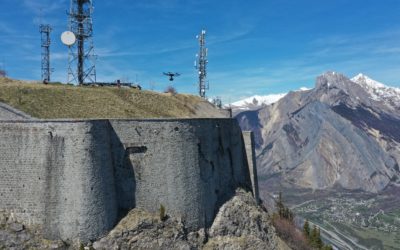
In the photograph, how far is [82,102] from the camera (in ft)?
174

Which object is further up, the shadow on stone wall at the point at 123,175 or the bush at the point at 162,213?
the shadow on stone wall at the point at 123,175

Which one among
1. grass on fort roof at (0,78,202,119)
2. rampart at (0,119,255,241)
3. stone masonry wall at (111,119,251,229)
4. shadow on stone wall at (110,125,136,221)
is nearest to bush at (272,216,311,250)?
stone masonry wall at (111,119,251,229)

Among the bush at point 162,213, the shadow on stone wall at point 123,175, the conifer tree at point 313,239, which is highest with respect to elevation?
the shadow on stone wall at point 123,175

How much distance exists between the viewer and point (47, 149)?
39125 mm

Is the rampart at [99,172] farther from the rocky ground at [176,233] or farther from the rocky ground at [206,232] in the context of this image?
the rocky ground at [206,232]

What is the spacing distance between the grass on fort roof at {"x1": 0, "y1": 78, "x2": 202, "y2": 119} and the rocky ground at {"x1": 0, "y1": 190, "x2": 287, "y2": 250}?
13334 millimetres

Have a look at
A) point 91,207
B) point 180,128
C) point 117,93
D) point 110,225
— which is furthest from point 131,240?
point 117,93

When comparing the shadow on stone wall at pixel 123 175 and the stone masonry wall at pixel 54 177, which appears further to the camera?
the shadow on stone wall at pixel 123 175

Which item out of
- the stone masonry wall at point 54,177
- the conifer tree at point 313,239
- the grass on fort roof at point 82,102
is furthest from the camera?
the conifer tree at point 313,239

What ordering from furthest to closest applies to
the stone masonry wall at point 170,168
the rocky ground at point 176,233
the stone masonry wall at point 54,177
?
the stone masonry wall at point 170,168 → the stone masonry wall at point 54,177 → the rocky ground at point 176,233

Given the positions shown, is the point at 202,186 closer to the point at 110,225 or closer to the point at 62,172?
the point at 110,225

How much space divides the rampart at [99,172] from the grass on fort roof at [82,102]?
887 cm

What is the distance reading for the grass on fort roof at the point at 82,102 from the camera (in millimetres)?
49156

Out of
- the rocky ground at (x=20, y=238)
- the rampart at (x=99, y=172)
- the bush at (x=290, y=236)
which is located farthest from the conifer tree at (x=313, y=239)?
the rocky ground at (x=20, y=238)
